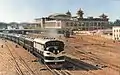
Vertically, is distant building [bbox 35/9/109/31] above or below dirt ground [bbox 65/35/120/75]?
above

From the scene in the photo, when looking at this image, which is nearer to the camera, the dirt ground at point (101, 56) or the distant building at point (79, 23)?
the dirt ground at point (101, 56)

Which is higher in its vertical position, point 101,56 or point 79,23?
point 79,23

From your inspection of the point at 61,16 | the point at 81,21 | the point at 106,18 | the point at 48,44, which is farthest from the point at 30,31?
the point at 48,44

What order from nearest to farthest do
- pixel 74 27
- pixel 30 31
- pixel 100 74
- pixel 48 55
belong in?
1. pixel 100 74
2. pixel 48 55
3. pixel 74 27
4. pixel 30 31

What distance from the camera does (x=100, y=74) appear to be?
25.8m

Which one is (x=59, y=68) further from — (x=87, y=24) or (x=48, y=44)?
(x=87, y=24)

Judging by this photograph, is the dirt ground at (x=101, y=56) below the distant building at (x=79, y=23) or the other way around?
below

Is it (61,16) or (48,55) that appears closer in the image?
(48,55)

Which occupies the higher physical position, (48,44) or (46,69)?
(48,44)

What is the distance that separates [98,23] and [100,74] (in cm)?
13469

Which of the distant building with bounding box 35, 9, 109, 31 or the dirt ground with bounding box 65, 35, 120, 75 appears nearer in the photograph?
the dirt ground with bounding box 65, 35, 120, 75

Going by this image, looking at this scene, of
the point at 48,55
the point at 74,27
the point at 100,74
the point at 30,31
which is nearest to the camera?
the point at 100,74

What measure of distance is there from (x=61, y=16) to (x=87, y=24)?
2371 cm

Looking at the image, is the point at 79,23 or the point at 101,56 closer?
the point at 101,56
